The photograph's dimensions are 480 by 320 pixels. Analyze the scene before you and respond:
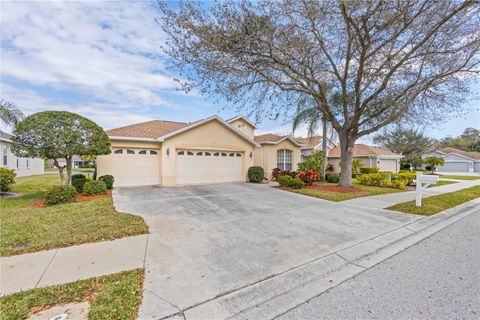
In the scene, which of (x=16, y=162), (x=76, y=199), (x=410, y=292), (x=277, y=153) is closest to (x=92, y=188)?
(x=76, y=199)

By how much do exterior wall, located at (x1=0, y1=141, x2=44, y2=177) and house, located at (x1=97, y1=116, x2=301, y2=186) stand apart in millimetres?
7553

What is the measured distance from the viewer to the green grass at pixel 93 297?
2.40 m

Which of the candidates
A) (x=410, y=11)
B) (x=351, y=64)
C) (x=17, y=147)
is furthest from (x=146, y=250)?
(x=351, y=64)

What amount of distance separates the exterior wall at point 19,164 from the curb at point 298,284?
17.8 m

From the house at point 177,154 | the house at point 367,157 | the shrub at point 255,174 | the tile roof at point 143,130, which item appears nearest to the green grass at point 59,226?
the house at point 177,154

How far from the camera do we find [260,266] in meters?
3.55

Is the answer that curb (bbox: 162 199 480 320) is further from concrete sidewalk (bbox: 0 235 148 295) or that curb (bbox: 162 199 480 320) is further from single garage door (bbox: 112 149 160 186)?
single garage door (bbox: 112 149 160 186)

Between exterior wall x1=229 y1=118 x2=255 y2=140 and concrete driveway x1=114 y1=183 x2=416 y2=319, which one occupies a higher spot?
exterior wall x1=229 y1=118 x2=255 y2=140

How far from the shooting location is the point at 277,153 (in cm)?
1845

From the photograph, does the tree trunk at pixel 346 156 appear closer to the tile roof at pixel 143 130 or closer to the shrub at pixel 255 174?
the shrub at pixel 255 174

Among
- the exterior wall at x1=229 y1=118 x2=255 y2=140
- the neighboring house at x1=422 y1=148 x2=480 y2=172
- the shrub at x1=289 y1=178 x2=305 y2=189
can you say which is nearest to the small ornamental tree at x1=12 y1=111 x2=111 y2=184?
the shrub at x1=289 y1=178 x2=305 y2=189

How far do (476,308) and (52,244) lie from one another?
6.95m

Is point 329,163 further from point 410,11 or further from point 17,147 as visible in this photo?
point 17,147

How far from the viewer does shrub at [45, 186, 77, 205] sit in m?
7.88
